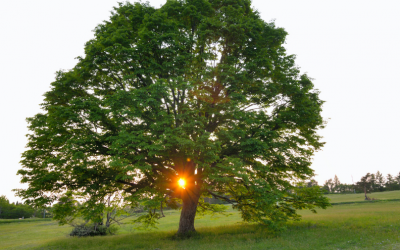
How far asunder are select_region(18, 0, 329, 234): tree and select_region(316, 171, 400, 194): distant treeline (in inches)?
2059

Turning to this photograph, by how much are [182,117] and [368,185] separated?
107373 mm

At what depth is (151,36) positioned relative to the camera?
1405 centimetres

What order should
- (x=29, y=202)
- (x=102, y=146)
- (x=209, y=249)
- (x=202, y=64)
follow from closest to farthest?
1. (x=209, y=249)
2. (x=29, y=202)
3. (x=102, y=146)
4. (x=202, y=64)

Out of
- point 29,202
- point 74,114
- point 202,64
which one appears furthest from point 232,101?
point 29,202

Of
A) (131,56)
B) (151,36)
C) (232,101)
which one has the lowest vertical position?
(232,101)

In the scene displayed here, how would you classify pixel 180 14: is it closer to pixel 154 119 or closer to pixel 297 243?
pixel 154 119

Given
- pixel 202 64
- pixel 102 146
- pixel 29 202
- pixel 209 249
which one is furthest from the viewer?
pixel 202 64

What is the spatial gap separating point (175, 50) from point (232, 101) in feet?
16.9

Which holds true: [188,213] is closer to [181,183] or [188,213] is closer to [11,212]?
[181,183]

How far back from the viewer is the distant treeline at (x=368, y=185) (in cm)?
8449

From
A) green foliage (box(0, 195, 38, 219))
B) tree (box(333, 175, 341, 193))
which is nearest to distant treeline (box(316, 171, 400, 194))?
tree (box(333, 175, 341, 193))

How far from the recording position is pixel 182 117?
1390 cm

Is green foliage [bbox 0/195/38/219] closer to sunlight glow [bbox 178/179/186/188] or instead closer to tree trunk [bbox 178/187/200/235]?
tree trunk [bbox 178/187/200/235]

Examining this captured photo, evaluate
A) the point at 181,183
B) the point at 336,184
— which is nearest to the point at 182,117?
the point at 181,183
